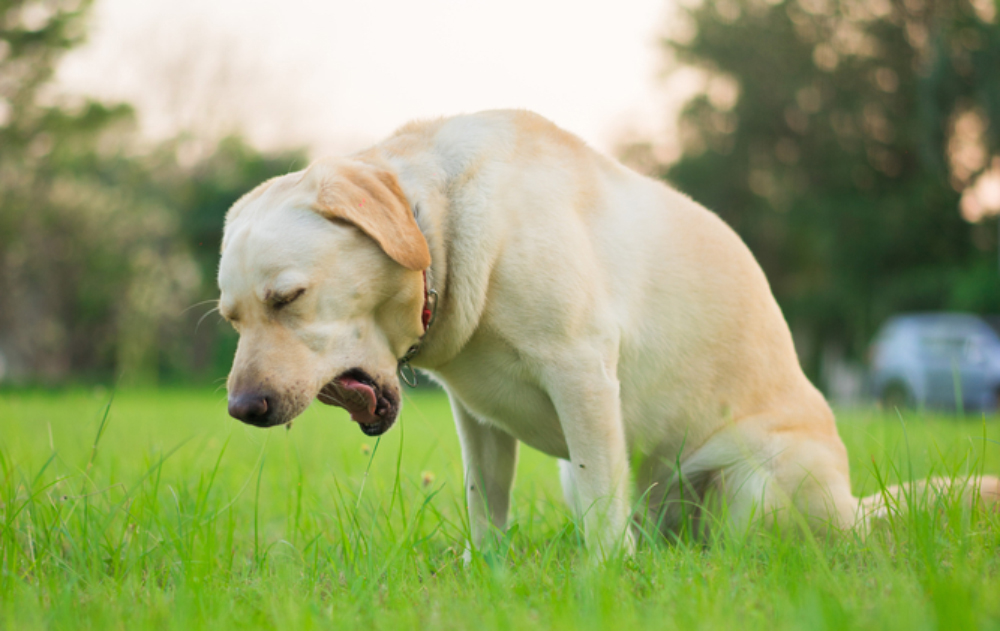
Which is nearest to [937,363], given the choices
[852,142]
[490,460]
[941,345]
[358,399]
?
[941,345]

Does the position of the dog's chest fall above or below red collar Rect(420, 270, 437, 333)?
below

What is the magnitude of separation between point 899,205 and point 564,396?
893 inches

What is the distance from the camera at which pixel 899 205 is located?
71.3 ft

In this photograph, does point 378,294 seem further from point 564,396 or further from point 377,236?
point 564,396

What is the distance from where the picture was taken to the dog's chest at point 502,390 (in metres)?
2.44

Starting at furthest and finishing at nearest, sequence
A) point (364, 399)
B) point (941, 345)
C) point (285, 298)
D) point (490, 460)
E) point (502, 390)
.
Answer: point (941, 345) < point (490, 460) < point (502, 390) < point (364, 399) < point (285, 298)

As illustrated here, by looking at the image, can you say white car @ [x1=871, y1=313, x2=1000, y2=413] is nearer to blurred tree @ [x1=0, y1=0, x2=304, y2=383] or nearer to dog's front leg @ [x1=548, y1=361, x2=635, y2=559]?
dog's front leg @ [x1=548, y1=361, x2=635, y2=559]

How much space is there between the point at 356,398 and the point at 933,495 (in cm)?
183

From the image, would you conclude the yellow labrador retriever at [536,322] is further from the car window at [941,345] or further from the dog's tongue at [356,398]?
the car window at [941,345]

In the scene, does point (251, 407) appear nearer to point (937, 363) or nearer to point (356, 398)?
point (356, 398)

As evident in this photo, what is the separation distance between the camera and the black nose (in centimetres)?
212

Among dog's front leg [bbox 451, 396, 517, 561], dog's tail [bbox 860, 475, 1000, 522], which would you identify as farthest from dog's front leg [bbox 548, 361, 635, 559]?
dog's tail [bbox 860, 475, 1000, 522]

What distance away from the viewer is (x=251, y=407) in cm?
212

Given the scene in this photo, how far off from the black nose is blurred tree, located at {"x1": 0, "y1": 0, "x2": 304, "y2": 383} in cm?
1476
